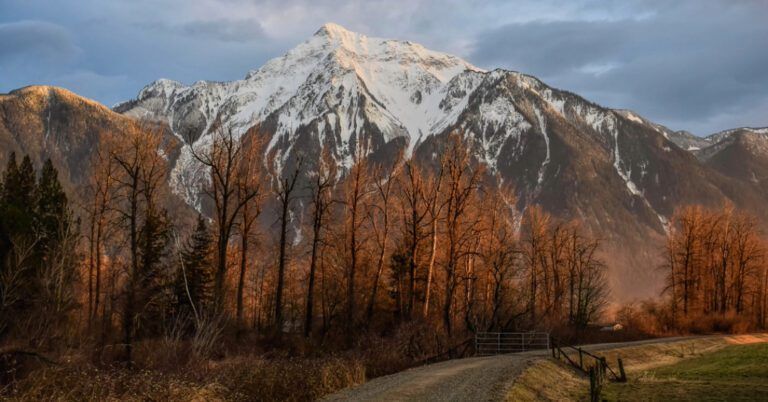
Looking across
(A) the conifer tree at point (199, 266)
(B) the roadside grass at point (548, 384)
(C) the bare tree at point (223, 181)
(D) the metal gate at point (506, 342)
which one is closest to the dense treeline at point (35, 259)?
(A) the conifer tree at point (199, 266)

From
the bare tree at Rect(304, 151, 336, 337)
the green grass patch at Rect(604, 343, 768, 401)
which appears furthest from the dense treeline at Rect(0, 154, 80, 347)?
the green grass patch at Rect(604, 343, 768, 401)

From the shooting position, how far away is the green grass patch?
25.6 metres

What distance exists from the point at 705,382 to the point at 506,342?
1374 centimetres

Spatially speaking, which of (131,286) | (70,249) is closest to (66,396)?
(131,286)

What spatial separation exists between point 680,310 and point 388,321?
41.1 metres

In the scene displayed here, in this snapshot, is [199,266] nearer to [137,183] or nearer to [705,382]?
[137,183]

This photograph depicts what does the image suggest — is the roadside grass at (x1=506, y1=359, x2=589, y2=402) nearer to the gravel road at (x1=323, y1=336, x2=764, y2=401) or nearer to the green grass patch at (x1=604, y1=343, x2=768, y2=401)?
the gravel road at (x1=323, y1=336, x2=764, y2=401)

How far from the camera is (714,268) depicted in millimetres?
74625

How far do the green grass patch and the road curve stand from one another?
4723 millimetres

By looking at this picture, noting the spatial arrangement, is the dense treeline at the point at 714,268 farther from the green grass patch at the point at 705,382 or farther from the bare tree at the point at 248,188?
the bare tree at the point at 248,188

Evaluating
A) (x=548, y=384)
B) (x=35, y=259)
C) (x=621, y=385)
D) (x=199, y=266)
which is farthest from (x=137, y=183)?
(x=621, y=385)

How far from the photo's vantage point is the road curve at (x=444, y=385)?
67.5 feet

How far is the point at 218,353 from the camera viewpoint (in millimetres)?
33312

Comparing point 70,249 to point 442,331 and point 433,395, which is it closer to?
point 442,331
